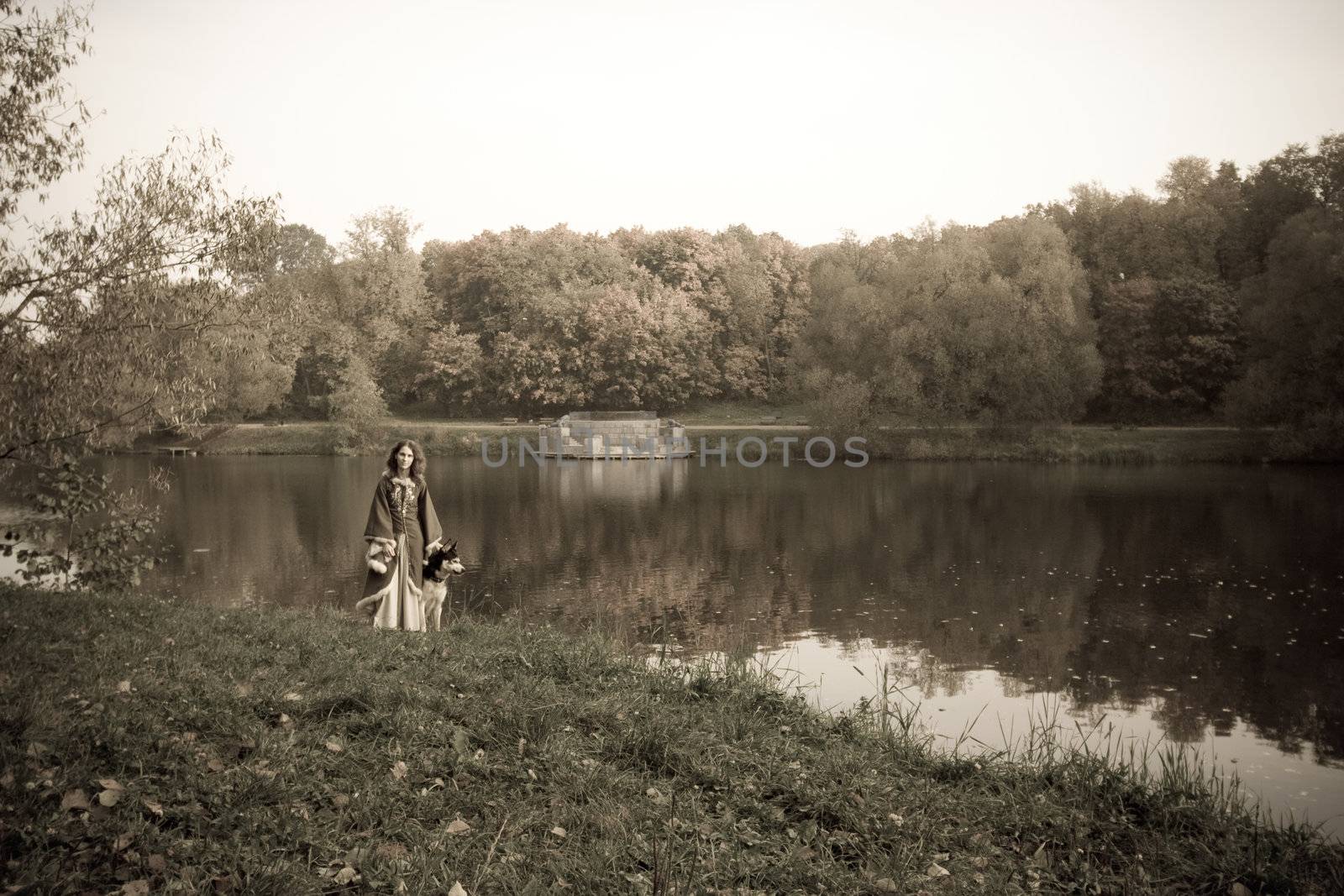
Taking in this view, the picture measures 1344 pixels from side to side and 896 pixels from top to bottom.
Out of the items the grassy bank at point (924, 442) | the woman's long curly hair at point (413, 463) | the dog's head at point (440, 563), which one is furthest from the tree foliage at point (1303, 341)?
the woman's long curly hair at point (413, 463)

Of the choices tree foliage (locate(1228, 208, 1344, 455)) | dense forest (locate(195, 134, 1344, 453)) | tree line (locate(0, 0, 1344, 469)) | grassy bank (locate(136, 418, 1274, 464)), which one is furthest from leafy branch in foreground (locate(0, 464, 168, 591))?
tree foliage (locate(1228, 208, 1344, 455))

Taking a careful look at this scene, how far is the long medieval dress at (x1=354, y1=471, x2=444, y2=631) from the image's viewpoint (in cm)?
1054

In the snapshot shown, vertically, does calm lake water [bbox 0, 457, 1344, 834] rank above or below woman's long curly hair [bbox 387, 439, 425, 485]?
below

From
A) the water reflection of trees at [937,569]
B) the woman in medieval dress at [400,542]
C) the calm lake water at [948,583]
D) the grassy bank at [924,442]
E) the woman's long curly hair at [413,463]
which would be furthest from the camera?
the grassy bank at [924,442]

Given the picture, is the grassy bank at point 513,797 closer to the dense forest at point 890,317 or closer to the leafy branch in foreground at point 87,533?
the leafy branch in foreground at point 87,533

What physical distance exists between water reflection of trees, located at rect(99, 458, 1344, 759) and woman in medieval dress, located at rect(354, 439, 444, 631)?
3.81 m

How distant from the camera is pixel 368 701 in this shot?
6.93 m

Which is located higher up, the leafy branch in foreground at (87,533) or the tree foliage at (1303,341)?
the tree foliage at (1303,341)

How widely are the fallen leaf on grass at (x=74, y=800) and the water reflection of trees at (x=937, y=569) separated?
886 centimetres

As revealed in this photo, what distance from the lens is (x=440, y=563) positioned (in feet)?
35.9

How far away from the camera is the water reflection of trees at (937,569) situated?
12641 millimetres

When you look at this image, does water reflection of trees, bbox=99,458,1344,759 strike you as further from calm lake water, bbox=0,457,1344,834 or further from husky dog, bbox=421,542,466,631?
husky dog, bbox=421,542,466,631

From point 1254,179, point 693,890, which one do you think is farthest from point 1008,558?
point 1254,179

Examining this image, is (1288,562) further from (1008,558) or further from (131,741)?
(131,741)
